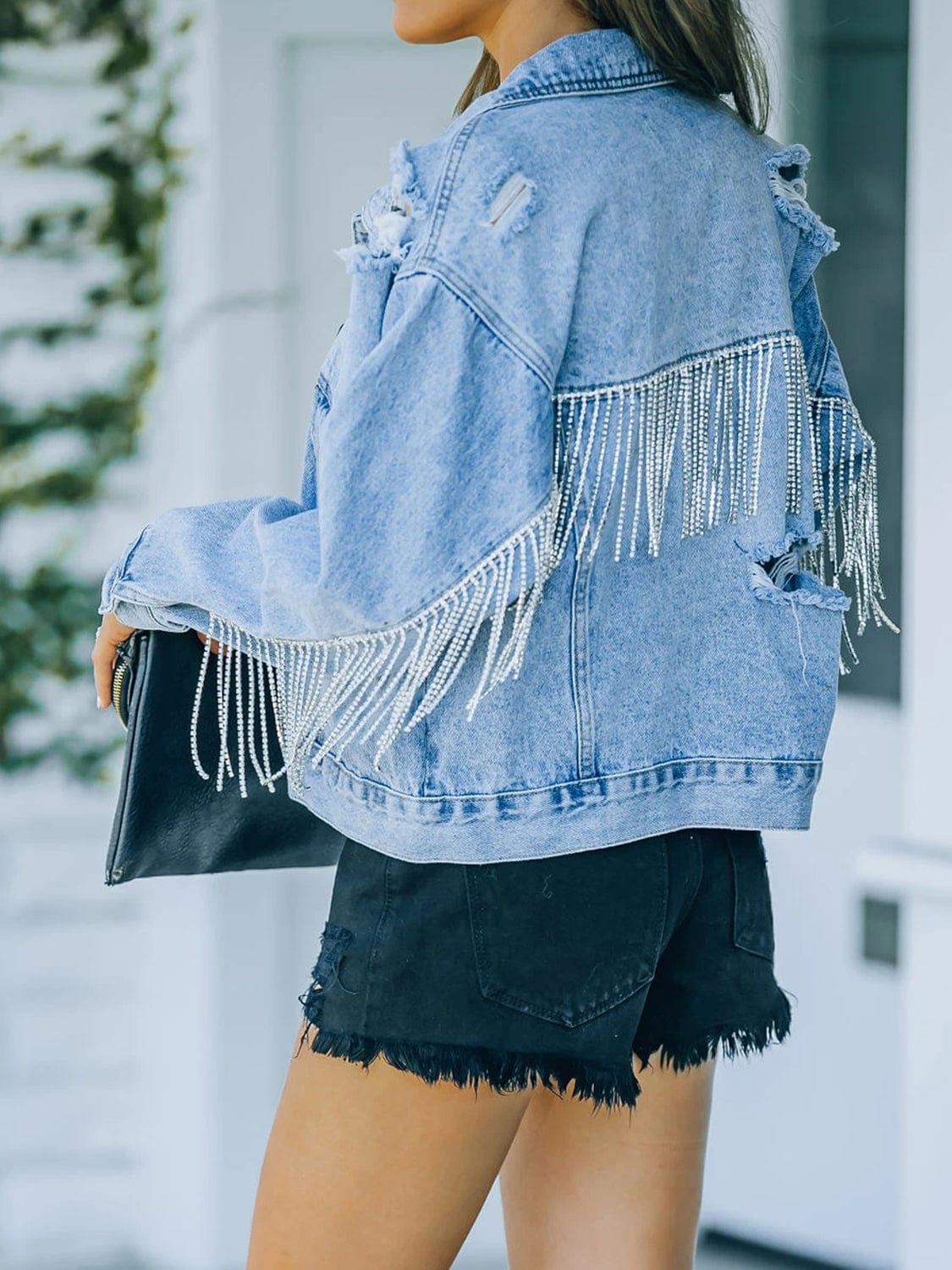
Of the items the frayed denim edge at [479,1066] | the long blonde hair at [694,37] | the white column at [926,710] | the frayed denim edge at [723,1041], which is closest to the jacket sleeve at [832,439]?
the long blonde hair at [694,37]

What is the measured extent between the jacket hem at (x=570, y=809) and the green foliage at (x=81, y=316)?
5.03ft

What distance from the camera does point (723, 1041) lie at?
3.78 ft

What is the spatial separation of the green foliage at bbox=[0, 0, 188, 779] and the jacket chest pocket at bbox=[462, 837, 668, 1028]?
5.36 ft

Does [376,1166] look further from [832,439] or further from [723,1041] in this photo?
[832,439]

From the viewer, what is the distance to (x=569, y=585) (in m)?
1.02

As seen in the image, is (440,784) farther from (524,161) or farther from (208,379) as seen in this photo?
(208,379)

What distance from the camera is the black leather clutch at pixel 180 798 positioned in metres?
1.16

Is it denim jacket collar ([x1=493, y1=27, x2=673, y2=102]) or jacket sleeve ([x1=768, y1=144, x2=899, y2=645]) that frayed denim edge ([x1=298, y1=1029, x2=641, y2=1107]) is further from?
denim jacket collar ([x1=493, y1=27, x2=673, y2=102])

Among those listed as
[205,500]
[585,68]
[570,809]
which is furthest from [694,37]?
[205,500]

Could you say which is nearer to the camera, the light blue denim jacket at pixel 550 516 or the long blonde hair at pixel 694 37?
the light blue denim jacket at pixel 550 516

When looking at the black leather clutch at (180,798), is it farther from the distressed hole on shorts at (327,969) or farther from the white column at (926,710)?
the white column at (926,710)

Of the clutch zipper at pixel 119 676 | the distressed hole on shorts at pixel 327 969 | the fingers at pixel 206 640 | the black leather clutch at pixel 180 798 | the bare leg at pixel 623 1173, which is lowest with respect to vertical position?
the bare leg at pixel 623 1173

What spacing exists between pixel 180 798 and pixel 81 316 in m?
1.47

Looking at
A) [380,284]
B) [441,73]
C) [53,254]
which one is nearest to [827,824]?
[441,73]
